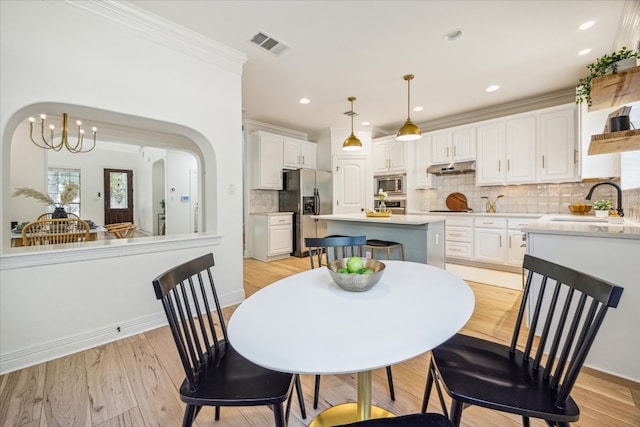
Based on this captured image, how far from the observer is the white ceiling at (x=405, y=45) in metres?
2.28

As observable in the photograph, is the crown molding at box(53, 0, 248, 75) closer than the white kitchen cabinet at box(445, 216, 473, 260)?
Yes

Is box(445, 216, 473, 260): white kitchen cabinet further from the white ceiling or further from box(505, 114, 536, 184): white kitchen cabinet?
the white ceiling

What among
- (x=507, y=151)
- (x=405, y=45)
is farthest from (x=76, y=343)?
(x=507, y=151)

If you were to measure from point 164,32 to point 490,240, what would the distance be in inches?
190

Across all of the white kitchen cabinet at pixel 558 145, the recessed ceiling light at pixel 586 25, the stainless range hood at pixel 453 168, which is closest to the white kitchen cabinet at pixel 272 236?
the stainless range hood at pixel 453 168

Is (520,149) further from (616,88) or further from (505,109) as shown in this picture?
(616,88)

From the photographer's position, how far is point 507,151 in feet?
14.2

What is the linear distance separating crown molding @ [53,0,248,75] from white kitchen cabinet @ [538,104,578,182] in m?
4.19

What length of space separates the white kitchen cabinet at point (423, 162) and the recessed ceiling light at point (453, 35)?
2563 millimetres

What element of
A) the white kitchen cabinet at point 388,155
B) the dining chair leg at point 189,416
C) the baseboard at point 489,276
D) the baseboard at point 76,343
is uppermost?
the white kitchen cabinet at point 388,155

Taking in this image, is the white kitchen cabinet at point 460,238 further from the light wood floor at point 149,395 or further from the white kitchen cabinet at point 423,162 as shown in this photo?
the light wood floor at point 149,395

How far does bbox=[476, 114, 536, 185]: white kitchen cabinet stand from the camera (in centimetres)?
413

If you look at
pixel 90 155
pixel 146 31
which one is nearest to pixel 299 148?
pixel 146 31

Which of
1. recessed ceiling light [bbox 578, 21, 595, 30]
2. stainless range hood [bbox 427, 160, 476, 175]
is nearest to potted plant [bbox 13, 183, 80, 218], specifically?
stainless range hood [bbox 427, 160, 476, 175]
